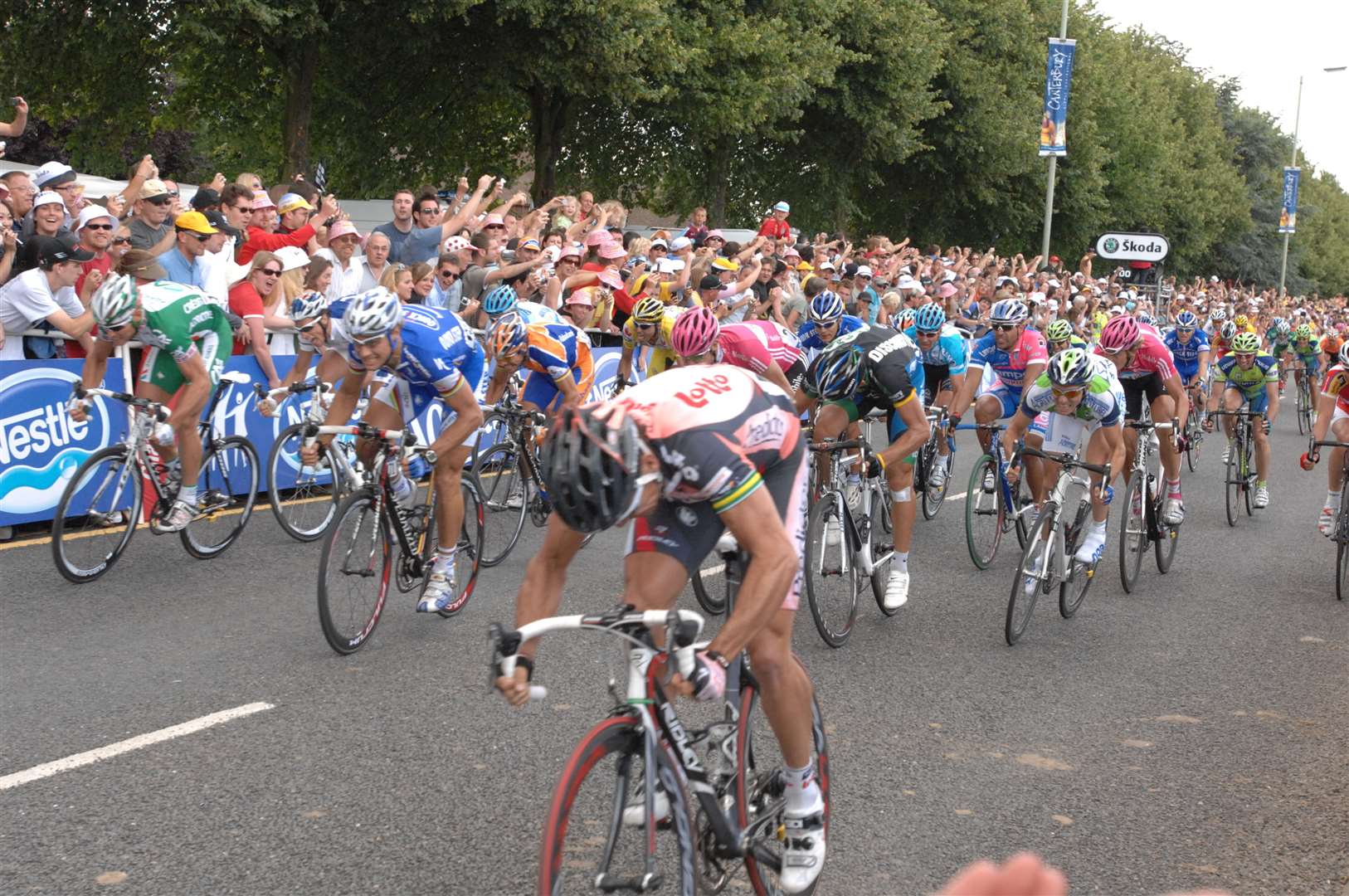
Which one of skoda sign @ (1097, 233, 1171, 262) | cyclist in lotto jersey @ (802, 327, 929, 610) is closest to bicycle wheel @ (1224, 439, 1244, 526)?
cyclist in lotto jersey @ (802, 327, 929, 610)

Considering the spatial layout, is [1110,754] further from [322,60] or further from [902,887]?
[322,60]

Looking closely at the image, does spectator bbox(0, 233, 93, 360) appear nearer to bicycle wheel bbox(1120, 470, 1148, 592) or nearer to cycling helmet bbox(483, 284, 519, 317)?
cycling helmet bbox(483, 284, 519, 317)

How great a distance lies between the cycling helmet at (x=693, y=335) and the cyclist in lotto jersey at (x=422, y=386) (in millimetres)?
1137

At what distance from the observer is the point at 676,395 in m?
4.04

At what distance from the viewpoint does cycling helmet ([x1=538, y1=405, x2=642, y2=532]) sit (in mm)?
3367

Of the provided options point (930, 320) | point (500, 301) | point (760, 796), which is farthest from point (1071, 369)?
point (760, 796)

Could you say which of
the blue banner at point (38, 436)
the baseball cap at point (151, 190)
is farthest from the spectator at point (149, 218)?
the blue banner at point (38, 436)

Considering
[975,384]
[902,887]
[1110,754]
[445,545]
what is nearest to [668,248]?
[975,384]

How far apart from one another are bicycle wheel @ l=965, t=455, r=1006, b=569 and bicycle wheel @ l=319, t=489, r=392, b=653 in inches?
176

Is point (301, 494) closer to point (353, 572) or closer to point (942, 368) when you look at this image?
point (353, 572)

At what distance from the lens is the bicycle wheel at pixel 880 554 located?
333 inches

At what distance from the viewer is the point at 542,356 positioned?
923 centimetres

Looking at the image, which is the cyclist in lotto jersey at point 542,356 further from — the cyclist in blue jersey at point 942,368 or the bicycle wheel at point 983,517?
the cyclist in blue jersey at point 942,368

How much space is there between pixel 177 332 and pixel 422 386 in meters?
1.97
